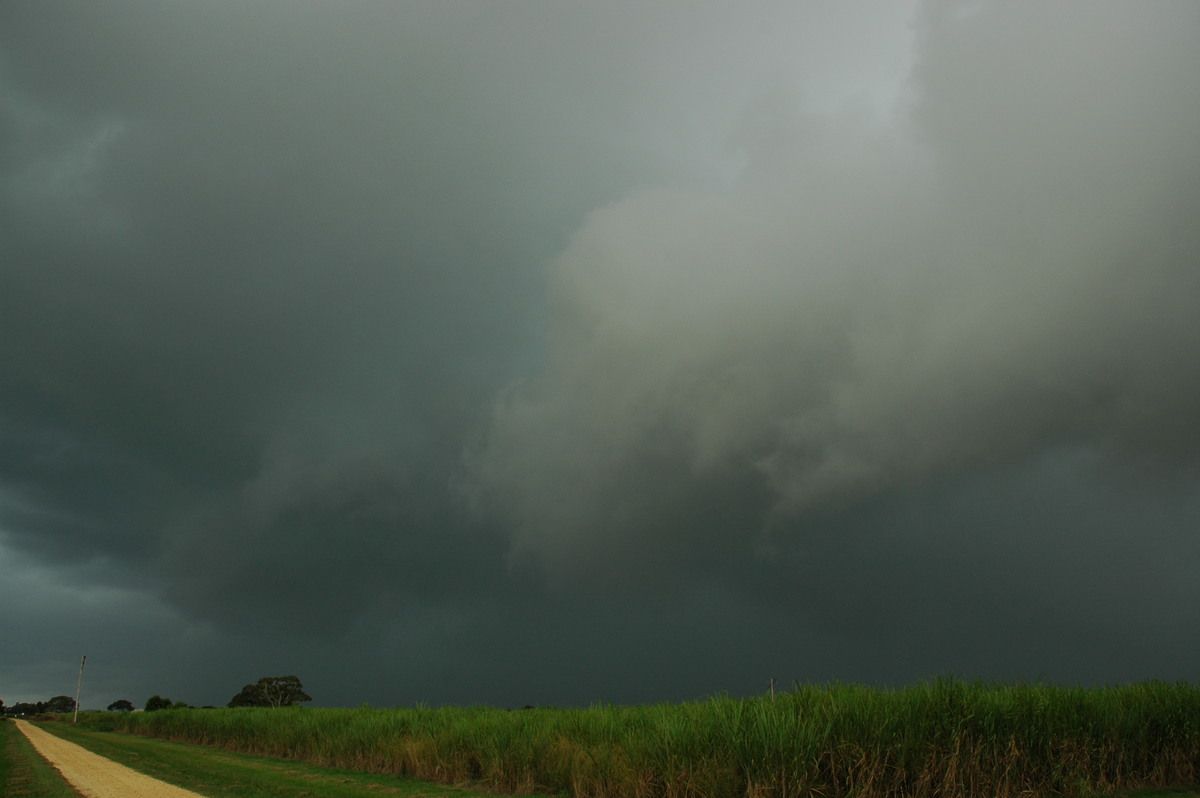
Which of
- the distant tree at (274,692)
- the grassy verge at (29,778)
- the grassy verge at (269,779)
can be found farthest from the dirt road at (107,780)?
the distant tree at (274,692)

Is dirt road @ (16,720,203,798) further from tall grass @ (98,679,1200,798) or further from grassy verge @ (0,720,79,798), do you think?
tall grass @ (98,679,1200,798)

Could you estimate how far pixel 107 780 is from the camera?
20.1 meters

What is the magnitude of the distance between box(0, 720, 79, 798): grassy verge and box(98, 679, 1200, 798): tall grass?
929 centimetres

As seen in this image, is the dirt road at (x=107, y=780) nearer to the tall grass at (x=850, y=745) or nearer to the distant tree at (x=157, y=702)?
the tall grass at (x=850, y=745)

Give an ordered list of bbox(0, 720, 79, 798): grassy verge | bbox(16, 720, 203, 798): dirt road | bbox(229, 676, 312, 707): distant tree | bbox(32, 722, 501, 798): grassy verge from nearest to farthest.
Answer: bbox(16, 720, 203, 798): dirt road < bbox(0, 720, 79, 798): grassy verge < bbox(32, 722, 501, 798): grassy verge < bbox(229, 676, 312, 707): distant tree

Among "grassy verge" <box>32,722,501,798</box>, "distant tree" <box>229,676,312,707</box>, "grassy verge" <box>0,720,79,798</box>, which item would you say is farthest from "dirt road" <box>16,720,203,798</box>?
"distant tree" <box>229,676,312,707</box>

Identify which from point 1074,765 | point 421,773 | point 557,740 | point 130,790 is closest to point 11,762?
point 130,790

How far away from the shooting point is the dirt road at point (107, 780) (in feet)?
54.7

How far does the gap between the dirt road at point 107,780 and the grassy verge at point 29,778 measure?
0.33m

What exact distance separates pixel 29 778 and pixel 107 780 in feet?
10.1

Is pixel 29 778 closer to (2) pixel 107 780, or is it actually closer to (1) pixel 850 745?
(2) pixel 107 780

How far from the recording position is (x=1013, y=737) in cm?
1370

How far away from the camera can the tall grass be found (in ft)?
40.7

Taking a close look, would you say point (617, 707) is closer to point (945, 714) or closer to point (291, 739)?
point (945, 714)
